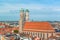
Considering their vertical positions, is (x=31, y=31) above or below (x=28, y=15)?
below

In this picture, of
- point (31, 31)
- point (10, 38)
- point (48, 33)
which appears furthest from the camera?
point (31, 31)

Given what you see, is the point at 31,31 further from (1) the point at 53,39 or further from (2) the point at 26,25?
(1) the point at 53,39

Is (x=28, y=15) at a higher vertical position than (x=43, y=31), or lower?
higher

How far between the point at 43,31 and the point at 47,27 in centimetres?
62

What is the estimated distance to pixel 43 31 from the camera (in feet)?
71.8

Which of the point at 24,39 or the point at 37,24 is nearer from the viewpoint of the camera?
the point at 24,39

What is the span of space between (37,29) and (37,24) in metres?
0.58

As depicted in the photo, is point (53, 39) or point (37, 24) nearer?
point (53, 39)

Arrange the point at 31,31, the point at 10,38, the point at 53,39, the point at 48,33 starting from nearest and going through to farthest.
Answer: the point at 10,38
the point at 53,39
the point at 48,33
the point at 31,31

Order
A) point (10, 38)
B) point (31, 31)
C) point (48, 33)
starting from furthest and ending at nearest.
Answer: point (31, 31), point (48, 33), point (10, 38)

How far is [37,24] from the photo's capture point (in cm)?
2275

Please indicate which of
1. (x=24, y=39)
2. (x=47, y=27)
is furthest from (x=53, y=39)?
(x=47, y=27)

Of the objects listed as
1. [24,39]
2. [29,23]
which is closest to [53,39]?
[24,39]

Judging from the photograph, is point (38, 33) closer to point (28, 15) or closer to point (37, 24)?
point (37, 24)
